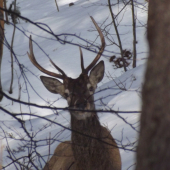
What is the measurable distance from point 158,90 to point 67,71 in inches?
498

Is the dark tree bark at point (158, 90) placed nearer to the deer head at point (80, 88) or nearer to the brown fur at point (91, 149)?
the deer head at point (80, 88)

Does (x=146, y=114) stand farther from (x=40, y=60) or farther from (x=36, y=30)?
(x=36, y=30)

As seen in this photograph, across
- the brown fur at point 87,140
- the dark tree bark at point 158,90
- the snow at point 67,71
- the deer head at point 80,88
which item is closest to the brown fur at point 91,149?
the brown fur at point 87,140

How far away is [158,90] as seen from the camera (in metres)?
1.30

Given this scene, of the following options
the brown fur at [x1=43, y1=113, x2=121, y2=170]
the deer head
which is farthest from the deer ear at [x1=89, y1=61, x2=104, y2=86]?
the brown fur at [x1=43, y1=113, x2=121, y2=170]

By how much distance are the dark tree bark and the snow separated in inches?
142

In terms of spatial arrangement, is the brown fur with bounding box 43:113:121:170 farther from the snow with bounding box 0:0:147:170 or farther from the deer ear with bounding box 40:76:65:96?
the deer ear with bounding box 40:76:65:96

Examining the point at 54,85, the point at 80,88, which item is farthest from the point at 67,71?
the point at 80,88

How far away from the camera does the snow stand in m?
6.44

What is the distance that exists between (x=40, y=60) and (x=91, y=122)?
10839 millimetres

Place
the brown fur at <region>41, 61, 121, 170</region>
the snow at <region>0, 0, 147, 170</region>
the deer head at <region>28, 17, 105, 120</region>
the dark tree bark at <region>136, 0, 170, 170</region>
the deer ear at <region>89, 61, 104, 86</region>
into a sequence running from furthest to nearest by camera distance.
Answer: the snow at <region>0, 0, 147, 170</region> → the deer ear at <region>89, 61, 104, 86</region> → the brown fur at <region>41, 61, 121, 170</region> → the deer head at <region>28, 17, 105, 120</region> → the dark tree bark at <region>136, 0, 170, 170</region>

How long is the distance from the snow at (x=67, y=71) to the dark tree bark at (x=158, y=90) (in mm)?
3602

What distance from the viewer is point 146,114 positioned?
1325mm

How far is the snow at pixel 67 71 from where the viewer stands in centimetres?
644
